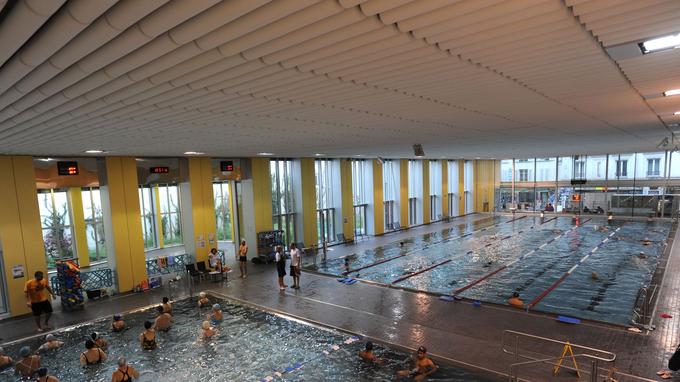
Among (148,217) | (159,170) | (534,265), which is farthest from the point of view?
(148,217)

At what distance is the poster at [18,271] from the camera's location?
33.3ft

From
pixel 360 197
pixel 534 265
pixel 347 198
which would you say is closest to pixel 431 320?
pixel 534 265

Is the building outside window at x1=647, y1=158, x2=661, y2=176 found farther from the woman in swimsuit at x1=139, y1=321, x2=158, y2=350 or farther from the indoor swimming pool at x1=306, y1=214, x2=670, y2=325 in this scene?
the woman in swimsuit at x1=139, y1=321, x2=158, y2=350

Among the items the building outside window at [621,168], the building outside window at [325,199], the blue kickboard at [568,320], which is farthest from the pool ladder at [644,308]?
the building outside window at [621,168]

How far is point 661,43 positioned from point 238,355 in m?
8.07

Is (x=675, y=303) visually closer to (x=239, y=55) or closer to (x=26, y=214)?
(x=239, y=55)

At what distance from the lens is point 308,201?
18188mm

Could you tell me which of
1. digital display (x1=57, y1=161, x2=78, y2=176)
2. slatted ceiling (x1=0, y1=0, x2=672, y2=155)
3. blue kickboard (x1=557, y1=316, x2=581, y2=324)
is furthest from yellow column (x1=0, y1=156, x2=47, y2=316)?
blue kickboard (x1=557, y1=316, x2=581, y2=324)

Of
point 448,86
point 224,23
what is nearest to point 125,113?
point 224,23

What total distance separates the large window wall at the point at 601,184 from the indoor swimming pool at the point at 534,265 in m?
4.47

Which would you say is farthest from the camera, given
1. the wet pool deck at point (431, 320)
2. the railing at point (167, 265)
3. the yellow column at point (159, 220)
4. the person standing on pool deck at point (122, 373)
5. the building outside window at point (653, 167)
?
the building outside window at point (653, 167)

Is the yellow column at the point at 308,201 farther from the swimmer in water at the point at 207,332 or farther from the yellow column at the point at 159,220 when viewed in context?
the swimmer in water at the point at 207,332

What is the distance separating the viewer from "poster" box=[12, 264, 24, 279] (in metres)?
10.1

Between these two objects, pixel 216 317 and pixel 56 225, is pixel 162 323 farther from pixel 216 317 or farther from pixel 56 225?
pixel 56 225
